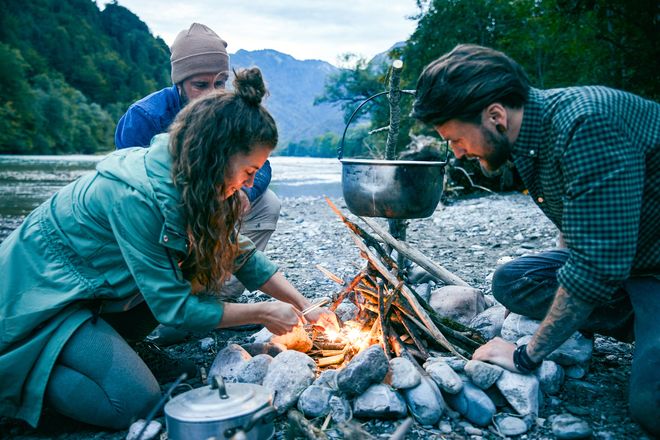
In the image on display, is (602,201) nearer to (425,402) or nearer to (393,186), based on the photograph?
(425,402)

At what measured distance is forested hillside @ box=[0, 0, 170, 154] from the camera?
150 feet

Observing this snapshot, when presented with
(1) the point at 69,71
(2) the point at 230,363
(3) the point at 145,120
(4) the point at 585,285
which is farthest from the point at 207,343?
(1) the point at 69,71

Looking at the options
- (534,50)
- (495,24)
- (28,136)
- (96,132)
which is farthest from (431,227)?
(96,132)

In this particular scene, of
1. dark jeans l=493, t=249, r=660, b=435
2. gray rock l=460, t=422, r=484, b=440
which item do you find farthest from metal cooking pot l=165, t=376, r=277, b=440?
dark jeans l=493, t=249, r=660, b=435

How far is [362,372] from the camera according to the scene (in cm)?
222

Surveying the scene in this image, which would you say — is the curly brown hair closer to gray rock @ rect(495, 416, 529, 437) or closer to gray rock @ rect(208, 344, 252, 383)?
gray rock @ rect(208, 344, 252, 383)

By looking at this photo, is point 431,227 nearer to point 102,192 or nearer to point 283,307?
point 283,307

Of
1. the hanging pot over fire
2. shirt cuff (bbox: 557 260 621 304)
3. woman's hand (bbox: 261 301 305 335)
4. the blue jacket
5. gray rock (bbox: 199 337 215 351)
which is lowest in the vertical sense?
gray rock (bbox: 199 337 215 351)

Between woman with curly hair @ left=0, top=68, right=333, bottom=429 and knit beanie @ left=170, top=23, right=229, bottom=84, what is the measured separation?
1.60 metres

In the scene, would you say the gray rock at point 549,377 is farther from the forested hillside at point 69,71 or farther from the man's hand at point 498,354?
the forested hillside at point 69,71

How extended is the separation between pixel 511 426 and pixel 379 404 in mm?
613

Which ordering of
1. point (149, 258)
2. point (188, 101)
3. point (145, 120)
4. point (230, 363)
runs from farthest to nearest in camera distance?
point (188, 101) → point (145, 120) → point (230, 363) → point (149, 258)

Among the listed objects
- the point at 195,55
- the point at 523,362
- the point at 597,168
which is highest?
the point at 195,55

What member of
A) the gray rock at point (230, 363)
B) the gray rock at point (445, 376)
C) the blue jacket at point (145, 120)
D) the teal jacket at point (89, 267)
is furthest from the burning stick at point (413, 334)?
the blue jacket at point (145, 120)
